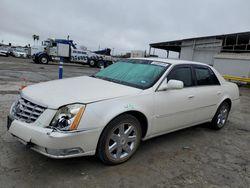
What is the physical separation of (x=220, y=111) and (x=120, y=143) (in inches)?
116

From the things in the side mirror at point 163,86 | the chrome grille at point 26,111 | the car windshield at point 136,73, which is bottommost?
the chrome grille at point 26,111

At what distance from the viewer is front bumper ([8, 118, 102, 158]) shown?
8.16ft

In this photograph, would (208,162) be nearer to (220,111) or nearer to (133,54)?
(220,111)

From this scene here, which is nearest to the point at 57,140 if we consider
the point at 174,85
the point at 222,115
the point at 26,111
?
the point at 26,111

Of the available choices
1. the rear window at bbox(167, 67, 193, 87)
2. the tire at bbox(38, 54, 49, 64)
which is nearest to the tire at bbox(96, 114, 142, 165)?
the rear window at bbox(167, 67, 193, 87)

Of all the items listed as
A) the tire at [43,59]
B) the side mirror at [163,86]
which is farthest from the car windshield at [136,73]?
the tire at [43,59]

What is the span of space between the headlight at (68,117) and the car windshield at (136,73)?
1133 millimetres

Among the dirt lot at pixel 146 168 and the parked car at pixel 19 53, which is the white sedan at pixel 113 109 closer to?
the dirt lot at pixel 146 168

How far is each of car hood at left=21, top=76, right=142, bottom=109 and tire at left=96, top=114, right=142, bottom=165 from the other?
1.25 feet

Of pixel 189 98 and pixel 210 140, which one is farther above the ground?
pixel 189 98

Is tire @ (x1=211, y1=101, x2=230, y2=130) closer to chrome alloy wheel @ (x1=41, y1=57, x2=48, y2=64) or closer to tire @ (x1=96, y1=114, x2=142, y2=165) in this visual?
tire @ (x1=96, y1=114, x2=142, y2=165)

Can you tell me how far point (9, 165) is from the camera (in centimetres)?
287

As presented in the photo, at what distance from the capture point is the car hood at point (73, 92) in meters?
2.70

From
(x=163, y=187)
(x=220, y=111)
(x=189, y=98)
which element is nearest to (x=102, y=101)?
(x=163, y=187)
